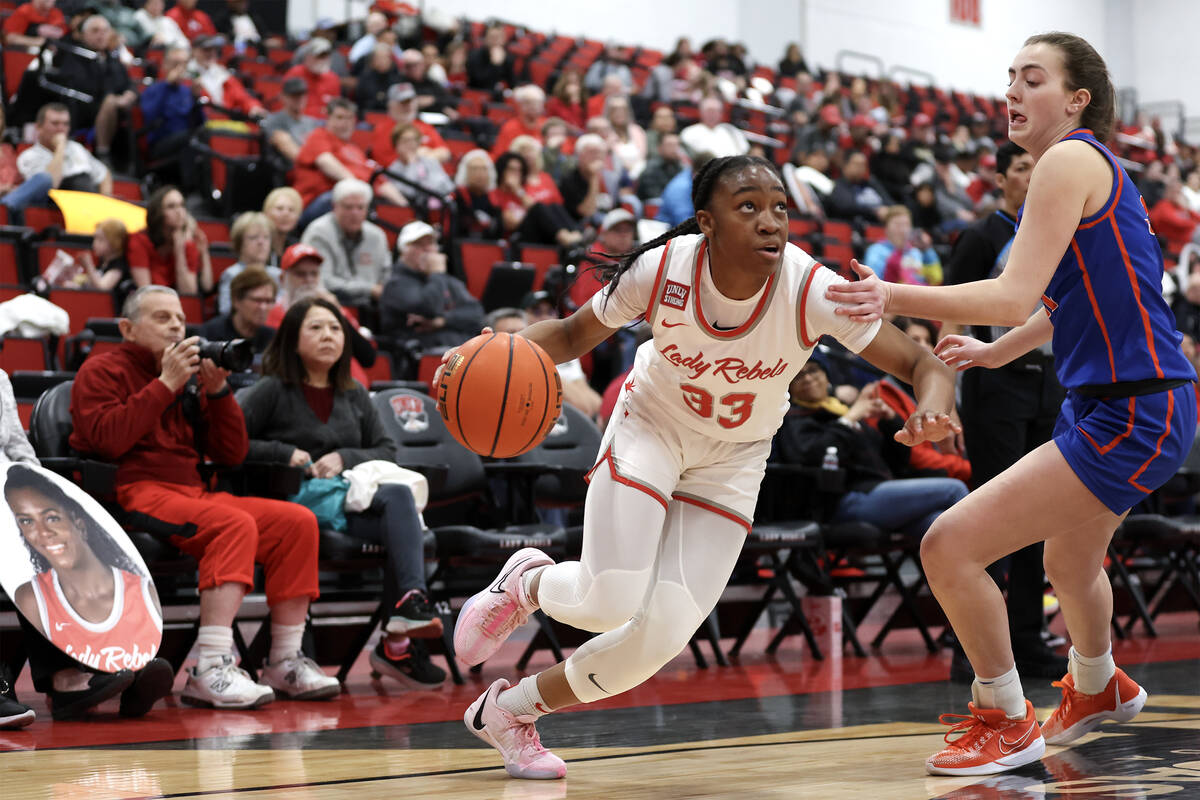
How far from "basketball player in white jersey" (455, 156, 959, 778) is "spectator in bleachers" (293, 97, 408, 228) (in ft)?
21.0

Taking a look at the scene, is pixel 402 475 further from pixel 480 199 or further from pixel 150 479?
pixel 480 199

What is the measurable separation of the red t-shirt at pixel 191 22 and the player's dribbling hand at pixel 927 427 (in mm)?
11804

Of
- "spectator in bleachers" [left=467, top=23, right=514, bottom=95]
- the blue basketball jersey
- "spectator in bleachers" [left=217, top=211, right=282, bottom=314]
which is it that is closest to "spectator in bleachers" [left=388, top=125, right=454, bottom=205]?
"spectator in bleachers" [left=217, top=211, right=282, bottom=314]

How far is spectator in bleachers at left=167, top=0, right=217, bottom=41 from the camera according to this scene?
13.4 m

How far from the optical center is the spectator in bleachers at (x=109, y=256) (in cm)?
747

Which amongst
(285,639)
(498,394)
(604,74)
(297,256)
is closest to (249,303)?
A: (297,256)

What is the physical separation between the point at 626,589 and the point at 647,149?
10.4 metres

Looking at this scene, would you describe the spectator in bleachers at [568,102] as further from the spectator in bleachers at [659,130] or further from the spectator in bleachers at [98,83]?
the spectator in bleachers at [98,83]

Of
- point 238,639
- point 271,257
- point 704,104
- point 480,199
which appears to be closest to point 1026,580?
point 238,639

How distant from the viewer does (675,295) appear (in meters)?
3.21

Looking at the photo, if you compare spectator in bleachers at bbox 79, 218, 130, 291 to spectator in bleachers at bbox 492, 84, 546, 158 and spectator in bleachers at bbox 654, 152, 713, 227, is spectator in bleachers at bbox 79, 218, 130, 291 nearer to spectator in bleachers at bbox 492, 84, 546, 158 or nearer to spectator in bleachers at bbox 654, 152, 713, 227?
spectator in bleachers at bbox 492, 84, 546, 158

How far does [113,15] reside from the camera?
40.5 ft

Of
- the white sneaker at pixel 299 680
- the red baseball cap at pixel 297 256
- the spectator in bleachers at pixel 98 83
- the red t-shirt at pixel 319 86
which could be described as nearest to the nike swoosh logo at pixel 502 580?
the white sneaker at pixel 299 680

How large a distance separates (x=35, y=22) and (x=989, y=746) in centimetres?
1053
